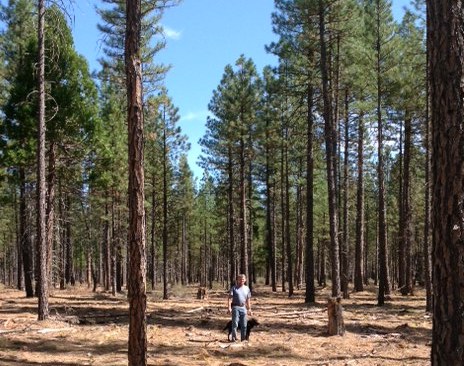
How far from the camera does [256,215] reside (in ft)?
161

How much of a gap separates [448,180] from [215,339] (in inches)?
407

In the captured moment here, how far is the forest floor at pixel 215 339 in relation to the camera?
10.6 metres

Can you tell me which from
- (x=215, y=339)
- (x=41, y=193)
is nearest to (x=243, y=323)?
→ (x=215, y=339)

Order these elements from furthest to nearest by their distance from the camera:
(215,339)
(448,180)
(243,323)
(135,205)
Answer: (215,339) → (243,323) → (135,205) → (448,180)

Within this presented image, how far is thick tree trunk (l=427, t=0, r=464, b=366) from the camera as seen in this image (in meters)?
4.14

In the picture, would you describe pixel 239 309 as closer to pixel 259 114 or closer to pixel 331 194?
pixel 331 194

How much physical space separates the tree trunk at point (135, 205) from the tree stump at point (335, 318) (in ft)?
22.7

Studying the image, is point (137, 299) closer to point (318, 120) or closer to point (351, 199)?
point (318, 120)

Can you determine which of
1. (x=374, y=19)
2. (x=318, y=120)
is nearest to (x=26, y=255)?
(x=318, y=120)

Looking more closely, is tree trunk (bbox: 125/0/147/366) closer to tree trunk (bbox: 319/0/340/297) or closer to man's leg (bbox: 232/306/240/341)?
man's leg (bbox: 232/306/240/341)

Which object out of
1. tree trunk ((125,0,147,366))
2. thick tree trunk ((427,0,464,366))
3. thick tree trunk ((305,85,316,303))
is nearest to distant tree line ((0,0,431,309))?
thick tree trunk ((305,85,316,303))

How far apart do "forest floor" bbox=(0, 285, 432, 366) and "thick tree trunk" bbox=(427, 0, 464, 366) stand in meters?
6.28

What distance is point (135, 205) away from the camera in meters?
7.84

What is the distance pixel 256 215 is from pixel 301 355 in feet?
124
